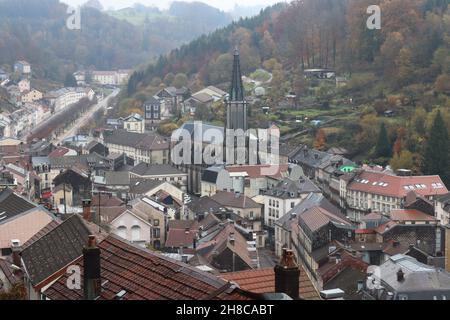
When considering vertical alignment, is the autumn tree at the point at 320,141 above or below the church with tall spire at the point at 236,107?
below

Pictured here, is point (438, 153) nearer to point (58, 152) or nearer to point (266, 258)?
point (266, 258)

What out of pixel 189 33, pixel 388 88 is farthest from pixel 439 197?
pixel 189 33

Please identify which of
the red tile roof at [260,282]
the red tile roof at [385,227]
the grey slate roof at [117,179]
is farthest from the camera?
the grey slate roof at [117,179]

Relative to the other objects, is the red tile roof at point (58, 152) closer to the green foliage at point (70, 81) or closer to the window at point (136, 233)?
the window at point (136, 233)

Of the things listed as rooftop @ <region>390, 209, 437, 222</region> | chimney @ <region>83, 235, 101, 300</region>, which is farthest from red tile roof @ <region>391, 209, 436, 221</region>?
chimney @ <region>83, 235, 101, 300</region>

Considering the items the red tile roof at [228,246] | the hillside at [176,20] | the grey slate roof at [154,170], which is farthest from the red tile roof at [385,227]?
the hillside at [176,20]

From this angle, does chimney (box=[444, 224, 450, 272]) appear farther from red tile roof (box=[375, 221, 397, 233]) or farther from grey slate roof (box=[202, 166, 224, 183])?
grey slate roof (box=[202, 166, 224, 183])
